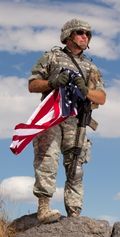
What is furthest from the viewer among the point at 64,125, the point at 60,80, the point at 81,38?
the point at 81,38

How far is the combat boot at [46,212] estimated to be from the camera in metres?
7.11

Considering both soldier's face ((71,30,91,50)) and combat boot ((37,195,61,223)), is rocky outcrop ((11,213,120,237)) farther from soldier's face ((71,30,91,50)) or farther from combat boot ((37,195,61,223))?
soldier's face ((71,30,91,50))

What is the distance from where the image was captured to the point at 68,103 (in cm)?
736

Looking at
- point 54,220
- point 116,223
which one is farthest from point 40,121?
point 116,223

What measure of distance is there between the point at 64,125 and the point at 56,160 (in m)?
0.49

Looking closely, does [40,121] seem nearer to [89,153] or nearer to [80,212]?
[89,153]

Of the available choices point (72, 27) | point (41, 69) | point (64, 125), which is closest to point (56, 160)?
point (64, 125)

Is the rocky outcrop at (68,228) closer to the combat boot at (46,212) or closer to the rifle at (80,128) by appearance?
the combat boot at (46,212)

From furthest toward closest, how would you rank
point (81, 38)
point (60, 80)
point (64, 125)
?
point (81, 38) → point (64, 125) → point (60, 80)

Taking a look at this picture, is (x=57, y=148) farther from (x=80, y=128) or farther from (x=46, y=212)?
(x=46, y=212)

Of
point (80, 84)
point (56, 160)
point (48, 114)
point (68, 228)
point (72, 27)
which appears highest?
point (72, 27)

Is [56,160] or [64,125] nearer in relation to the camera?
[56,160]

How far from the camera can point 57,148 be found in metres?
7.21

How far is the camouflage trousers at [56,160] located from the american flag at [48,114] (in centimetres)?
10
